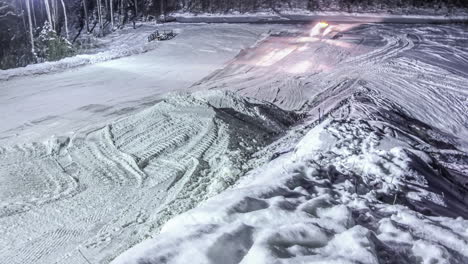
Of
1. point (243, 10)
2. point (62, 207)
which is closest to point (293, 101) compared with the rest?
point (62, 207)

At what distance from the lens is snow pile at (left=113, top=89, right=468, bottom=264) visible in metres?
3.21

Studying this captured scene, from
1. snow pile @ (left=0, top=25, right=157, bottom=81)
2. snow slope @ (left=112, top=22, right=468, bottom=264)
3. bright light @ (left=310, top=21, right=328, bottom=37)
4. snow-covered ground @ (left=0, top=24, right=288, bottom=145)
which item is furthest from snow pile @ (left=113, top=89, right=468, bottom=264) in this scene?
bright light @ (left=310, top=21, right=328, bottom=37)

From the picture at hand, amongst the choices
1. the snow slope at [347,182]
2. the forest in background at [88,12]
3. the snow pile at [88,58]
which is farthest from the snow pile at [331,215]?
the forest in background at [88,12]

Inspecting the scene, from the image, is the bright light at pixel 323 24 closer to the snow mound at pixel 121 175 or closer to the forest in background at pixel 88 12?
the forest in background at pixel 88 12

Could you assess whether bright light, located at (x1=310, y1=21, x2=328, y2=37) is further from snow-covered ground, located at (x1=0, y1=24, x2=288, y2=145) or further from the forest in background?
the forest in background

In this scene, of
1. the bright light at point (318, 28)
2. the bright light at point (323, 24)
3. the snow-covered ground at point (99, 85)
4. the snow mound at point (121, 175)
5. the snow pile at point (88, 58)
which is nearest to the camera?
the snow mound at point (121, 175)

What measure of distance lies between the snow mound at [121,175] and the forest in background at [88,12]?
1129 cm

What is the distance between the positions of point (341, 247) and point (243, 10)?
3017 centimetres

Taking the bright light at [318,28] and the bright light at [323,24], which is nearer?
the bright light at [318,28]

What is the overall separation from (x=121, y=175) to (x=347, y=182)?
3.48m

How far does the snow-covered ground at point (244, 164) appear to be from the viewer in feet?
11.5

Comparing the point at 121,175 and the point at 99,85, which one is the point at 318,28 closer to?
the point at 99,85

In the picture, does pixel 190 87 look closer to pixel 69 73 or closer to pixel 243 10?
pixel 69 73

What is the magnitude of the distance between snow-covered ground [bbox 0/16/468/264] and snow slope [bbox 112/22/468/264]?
0.02 meters
